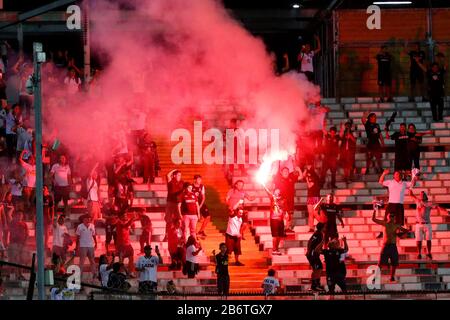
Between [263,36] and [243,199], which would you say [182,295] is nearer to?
[243,199]

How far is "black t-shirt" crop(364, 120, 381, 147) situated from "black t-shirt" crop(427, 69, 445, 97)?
248 centimetres

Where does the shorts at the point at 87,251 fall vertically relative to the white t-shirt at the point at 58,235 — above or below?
below

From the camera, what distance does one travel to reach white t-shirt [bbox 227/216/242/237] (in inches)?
1103

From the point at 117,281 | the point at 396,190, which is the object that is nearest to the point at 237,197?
the point at 396,190

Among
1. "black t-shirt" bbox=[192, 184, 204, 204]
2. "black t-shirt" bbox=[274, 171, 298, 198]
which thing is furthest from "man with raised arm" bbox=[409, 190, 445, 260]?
"black t-shirt" bbox=[192, 184, 204, 204]

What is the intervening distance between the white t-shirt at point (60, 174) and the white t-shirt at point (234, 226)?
3709 mm

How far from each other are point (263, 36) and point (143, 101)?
5.56m

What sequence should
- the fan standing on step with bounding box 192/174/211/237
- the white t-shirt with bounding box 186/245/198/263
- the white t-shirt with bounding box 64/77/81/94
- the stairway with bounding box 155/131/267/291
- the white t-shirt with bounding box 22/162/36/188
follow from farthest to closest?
the white t-shirt with bounding box 64/77/81/94 → the white t-shirt with bounding box 22/162/36/188 → the fan standing on step with bounding box 192/174/211/237 → the stairway with bounding box 155/131/267/291 → the white t-shirt with bounding box 186/245/198/263

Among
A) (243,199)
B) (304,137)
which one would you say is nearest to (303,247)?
(243,199)

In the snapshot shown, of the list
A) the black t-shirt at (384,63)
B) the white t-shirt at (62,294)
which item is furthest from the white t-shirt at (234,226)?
the black t-shirt at (384,63)

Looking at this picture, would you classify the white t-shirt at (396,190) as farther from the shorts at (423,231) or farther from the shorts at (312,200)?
the shorts at (312,200)

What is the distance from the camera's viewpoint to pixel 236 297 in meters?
23.1

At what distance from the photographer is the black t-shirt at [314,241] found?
87.5 feet

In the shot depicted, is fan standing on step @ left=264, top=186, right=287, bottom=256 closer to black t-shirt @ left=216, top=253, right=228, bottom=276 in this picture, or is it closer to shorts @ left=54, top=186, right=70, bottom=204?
black t-shirt @ left=216, top=253, right=228, bottom=276
